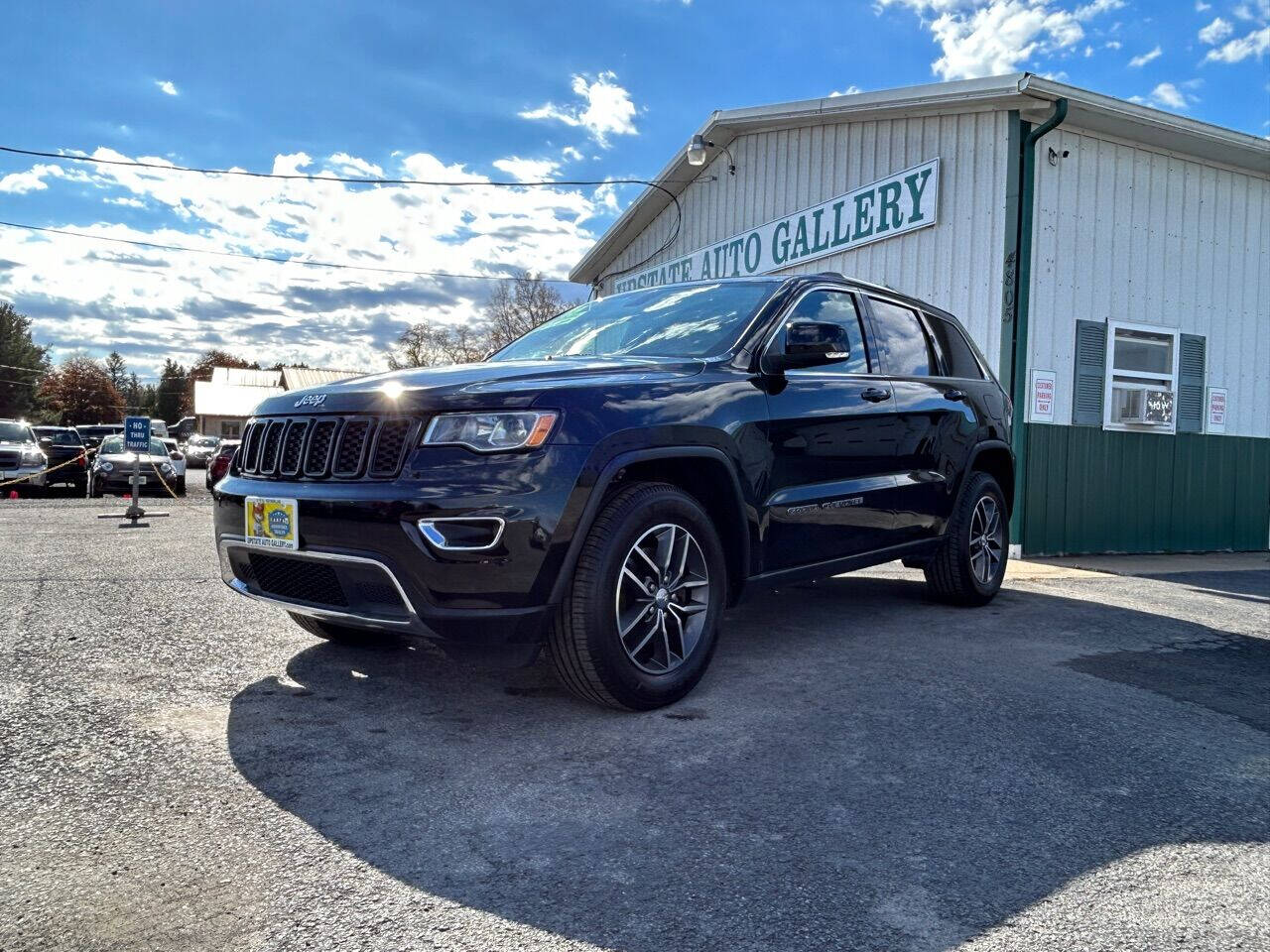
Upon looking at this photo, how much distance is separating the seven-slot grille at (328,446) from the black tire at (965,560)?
353 cm

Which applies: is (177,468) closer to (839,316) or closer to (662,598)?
(839,316)

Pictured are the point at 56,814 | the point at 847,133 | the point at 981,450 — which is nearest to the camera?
the point at 56,814

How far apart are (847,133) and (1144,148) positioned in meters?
3.15

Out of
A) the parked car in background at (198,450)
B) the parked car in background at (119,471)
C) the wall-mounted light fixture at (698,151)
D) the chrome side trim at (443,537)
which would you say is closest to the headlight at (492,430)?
the chrome side trim at (443,537)

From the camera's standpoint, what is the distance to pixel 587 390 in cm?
324

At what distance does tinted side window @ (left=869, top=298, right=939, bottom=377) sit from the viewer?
504cm

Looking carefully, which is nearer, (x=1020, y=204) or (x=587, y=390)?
(x=587, y=390)

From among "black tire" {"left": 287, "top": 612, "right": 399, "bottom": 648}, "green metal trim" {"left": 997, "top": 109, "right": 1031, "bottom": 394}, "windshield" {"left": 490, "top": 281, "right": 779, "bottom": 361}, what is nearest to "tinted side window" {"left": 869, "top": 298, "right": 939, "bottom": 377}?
"windshield" {"left": 490, "top": 281, "right": 779, "bottom": 361}

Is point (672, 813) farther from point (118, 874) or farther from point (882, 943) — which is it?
point (118, 874)

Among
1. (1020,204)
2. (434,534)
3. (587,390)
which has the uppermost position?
(1020,204)

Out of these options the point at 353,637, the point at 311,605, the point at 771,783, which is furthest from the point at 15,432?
the point at 771,783

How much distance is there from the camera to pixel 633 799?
263 centimetres

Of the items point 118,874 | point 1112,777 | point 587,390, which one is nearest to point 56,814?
point 118,874

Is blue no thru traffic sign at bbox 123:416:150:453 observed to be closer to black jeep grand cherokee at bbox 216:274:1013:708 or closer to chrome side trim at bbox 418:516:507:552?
black jeep grand cherokee at bbox 216:274:1013:708
